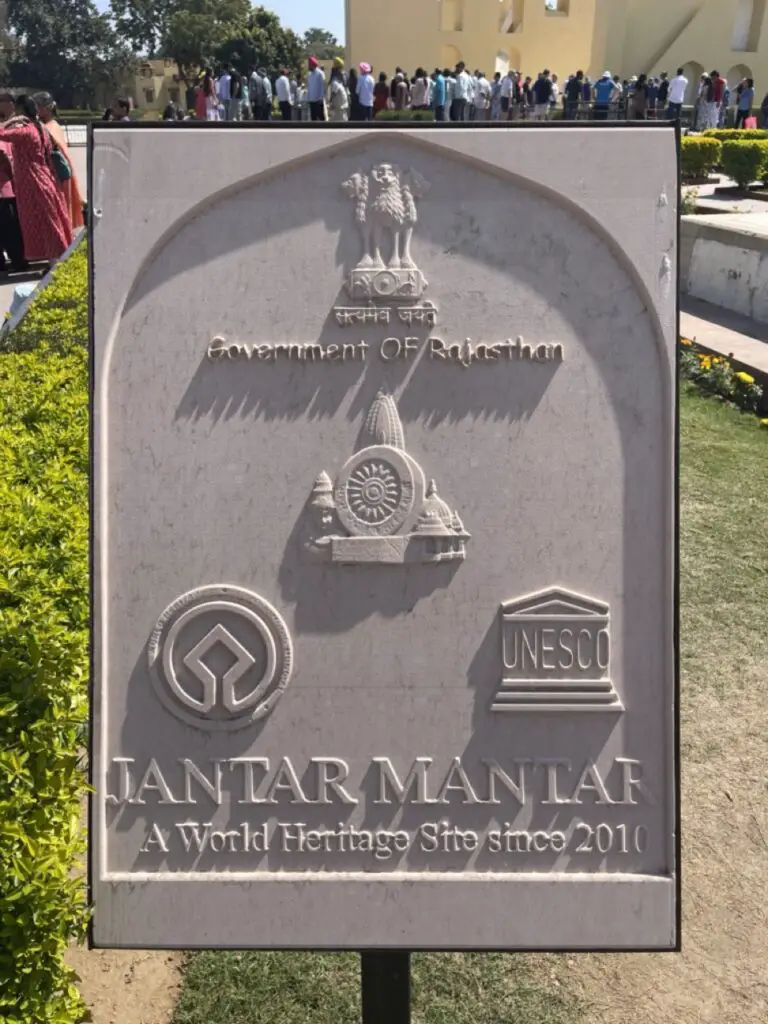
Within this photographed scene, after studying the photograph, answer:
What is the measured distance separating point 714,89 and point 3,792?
73.1 ft

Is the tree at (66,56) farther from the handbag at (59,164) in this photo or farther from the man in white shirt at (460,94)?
the handbag at (59,164)

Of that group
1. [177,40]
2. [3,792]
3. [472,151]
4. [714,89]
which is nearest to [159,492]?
[3,792]

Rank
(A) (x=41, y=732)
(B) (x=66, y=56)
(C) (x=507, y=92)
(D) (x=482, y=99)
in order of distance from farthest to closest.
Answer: (B) (x=66, y=56) < (D) (x=482, y=99) < (C) (x=507, y=92) < (A) (x=41, y=732)

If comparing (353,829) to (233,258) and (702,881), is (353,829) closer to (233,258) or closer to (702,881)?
(233,258)

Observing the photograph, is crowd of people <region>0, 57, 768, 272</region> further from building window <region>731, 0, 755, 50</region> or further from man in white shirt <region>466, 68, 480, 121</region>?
building window <region>731, 0, 755, 50</region>

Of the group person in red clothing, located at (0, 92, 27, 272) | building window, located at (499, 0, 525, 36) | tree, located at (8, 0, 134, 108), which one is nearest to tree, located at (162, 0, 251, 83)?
tree, located at (8, 0, 134, 108)

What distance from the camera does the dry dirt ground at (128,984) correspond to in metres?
2.25

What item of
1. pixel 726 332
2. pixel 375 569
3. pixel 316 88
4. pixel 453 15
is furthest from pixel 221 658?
pixel 453 15

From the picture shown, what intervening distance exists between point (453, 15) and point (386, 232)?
32.9m

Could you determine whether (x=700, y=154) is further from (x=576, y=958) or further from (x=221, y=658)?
(x=221, y=658)

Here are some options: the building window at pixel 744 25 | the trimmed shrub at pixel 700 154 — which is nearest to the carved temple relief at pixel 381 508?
the trimmed shrub at pixel 700 154

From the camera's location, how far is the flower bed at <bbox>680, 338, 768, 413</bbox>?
6168mm

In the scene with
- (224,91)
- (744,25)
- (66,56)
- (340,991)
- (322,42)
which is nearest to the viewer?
(340,991)

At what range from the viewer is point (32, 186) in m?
8.71
